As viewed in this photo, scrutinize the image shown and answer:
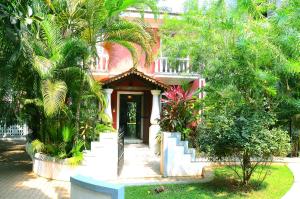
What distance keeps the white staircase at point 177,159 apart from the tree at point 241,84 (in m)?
1.33

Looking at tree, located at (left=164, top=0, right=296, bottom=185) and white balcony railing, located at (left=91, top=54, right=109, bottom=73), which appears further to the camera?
white balcony railing, located at (left=91, top=54, right=109, bottom=73)

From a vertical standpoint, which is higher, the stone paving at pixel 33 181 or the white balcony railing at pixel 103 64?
the white balcony railing at pixel 103 64

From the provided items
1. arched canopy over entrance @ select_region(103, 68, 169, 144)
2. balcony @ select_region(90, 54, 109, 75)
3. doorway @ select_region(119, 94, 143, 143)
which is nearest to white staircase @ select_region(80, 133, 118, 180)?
arched canopy over entrance @ select_region(103, 68, 169, 144)

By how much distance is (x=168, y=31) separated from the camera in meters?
15.8

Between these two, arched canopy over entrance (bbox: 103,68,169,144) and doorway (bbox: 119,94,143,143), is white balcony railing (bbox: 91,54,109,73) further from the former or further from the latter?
doorway (bbox: 119,94,143,143)

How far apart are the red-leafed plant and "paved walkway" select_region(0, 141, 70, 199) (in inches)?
183

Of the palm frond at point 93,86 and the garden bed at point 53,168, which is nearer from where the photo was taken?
the palm frond at point 93,86

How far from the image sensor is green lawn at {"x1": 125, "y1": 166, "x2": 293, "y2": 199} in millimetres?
8797

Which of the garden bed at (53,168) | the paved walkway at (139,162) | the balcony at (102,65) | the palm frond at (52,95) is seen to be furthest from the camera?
the balcony at (102,65)

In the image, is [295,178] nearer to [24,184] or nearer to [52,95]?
[52,95]

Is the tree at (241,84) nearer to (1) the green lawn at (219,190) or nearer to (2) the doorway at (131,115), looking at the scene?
(1) the green lawn at (219,190)

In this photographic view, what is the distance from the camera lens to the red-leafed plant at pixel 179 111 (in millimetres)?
12914

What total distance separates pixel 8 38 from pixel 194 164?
25.7 ft

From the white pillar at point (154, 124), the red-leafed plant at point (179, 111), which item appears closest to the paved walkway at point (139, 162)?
the white pillar at point (154, 124)
